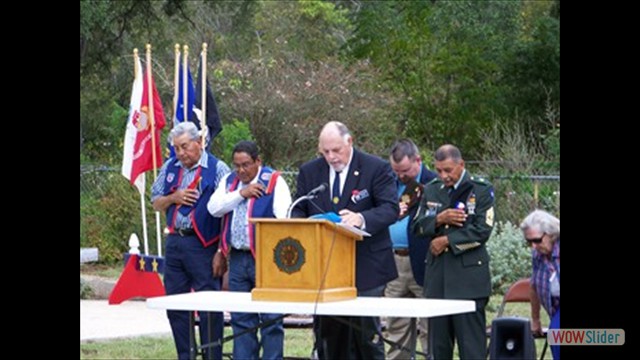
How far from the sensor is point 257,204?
1060cm

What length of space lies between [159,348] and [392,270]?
150 inches

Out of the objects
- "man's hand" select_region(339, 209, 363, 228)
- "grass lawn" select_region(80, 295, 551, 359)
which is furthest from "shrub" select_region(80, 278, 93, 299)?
"man's hand" select_region(339, 209, 363, 228)

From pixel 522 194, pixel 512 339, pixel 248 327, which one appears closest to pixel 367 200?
pixel 512 339

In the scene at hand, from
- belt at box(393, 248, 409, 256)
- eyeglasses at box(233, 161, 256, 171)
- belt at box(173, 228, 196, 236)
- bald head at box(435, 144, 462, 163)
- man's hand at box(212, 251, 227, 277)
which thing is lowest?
man's hand at box(212, 251, 227, 277)

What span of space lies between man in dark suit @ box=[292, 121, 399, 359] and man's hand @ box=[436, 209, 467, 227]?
44cm

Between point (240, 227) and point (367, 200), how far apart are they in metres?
1.26

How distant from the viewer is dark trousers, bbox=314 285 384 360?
9875 mm

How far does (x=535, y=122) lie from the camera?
3147 cm

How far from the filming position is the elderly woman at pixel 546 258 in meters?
8.85

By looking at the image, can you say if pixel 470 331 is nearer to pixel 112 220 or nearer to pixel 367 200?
pixel 367 200

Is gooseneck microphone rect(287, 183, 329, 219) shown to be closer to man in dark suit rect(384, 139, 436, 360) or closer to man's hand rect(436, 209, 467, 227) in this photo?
man's hand rect(436, 209, 467, 227)
